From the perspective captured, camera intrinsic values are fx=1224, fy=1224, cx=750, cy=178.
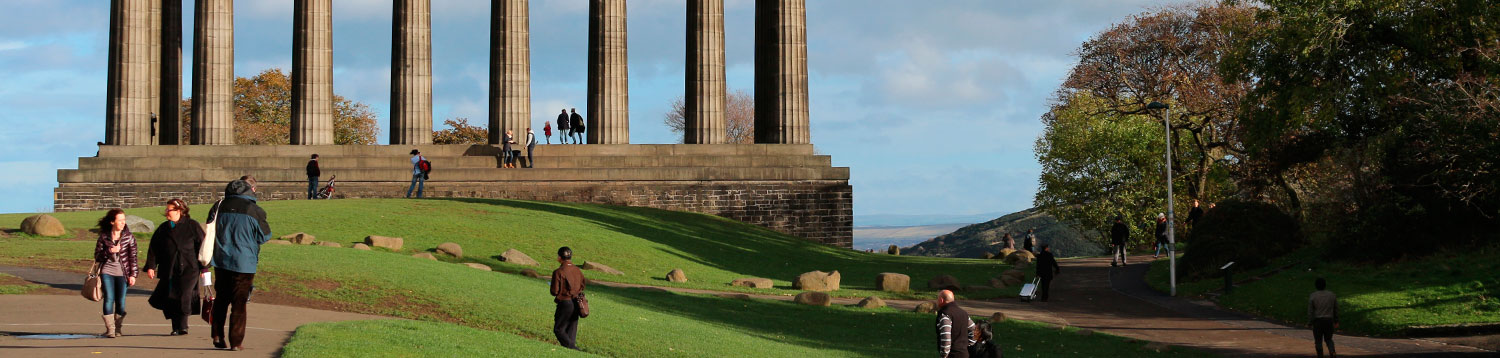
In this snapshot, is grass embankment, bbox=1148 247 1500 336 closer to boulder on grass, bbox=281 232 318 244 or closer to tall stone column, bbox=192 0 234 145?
boulder on grass, bbox=281 232 318 244

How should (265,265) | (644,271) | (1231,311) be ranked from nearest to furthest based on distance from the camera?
(265,265) → (1231,311) → (644,271)

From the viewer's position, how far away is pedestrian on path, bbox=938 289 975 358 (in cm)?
1565

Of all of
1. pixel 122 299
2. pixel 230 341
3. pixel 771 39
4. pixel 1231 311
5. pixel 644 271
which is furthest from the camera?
pixel 771 39

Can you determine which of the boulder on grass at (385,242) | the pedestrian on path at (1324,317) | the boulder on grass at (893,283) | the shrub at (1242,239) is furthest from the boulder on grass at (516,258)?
the shrub at (1242,239)

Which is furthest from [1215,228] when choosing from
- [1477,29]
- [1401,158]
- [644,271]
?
[644,271]

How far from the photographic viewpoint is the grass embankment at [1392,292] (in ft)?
80.6

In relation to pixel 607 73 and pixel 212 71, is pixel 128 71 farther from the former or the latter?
pixel 607 73

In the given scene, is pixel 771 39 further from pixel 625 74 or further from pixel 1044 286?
pixel 1044 286

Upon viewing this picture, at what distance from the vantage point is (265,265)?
23938 millimetres

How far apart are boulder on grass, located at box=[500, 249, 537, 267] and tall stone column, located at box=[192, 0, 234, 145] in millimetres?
24438

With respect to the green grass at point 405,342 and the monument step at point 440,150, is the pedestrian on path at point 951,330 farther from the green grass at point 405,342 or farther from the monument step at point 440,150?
the monument step at point 440,150

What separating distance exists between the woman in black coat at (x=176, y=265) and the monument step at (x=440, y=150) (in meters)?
35.4

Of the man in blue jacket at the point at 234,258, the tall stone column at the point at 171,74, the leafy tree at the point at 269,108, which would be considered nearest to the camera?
the man in blue jacket at the point at 234,258

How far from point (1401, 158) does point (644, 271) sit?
20290mm
